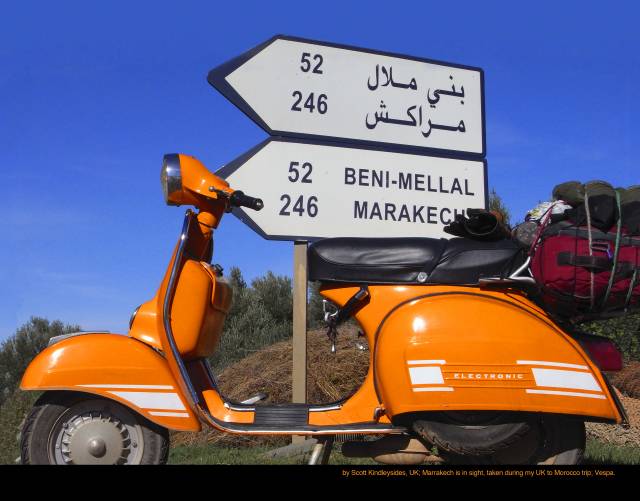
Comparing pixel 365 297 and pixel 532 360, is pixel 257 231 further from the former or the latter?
pixel 532 360

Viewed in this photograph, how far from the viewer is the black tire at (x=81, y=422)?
3033mm

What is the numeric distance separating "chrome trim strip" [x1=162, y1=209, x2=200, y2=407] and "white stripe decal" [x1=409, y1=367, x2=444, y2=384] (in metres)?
1.06

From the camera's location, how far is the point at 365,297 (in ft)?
10.3

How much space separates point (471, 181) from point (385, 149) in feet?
2.78

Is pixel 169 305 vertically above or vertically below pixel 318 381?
above

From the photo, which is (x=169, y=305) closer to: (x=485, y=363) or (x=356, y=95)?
(x=485, y=363)

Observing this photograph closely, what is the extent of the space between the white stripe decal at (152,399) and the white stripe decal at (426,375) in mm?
1124

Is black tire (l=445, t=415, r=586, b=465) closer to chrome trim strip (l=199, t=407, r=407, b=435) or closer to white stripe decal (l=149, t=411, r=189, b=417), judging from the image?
chrome trim strip (l=199, t=407, r=407, b=435)

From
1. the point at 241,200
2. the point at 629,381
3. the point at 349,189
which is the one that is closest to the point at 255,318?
the point at 349,189

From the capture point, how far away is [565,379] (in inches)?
113

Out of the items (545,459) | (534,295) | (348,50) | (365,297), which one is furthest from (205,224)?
(348,50)

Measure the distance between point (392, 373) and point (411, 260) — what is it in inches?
21.3

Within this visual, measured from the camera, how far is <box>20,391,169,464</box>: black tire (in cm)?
303
